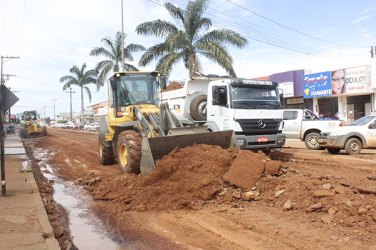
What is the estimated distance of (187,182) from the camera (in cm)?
871

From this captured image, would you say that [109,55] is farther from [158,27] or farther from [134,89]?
[134,89]

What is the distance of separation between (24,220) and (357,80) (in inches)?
975

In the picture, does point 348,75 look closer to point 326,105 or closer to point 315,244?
point 326,105

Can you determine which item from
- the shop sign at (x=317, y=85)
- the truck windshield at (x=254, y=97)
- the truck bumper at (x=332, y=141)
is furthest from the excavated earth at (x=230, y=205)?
the shop sign at (x=317, y=85)

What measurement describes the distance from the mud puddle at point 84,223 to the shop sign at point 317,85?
73.9ft

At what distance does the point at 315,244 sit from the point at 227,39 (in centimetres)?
2338

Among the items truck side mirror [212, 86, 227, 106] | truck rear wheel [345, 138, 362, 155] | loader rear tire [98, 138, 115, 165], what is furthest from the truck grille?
loader rear tire [98, 138, 115, 165]

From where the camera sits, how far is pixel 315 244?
558 cm

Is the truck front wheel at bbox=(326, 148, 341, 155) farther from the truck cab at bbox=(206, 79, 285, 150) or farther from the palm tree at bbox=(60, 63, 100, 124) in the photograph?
the palm tree at bbox=(60, 63, 100, 124)

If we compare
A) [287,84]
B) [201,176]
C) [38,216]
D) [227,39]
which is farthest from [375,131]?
[287,84]

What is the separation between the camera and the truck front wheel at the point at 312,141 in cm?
1781

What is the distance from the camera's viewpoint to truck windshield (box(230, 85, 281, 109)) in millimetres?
12219

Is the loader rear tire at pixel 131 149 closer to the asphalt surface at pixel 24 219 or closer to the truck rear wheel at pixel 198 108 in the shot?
the asphalt surface at pixel 24 219

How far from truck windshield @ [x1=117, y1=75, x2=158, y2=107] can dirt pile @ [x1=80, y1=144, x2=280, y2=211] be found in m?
3.50
